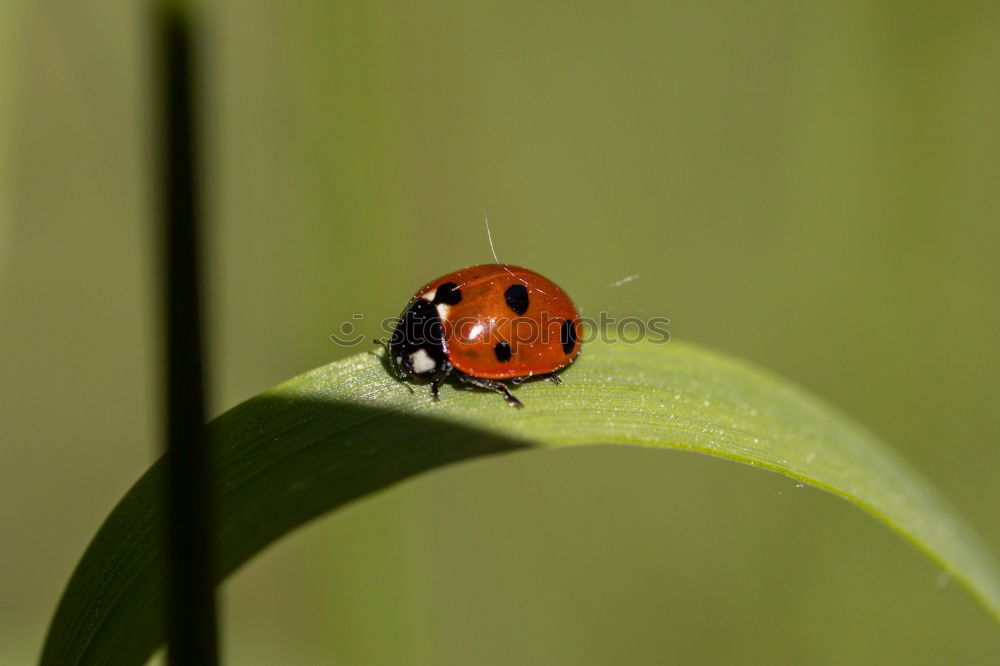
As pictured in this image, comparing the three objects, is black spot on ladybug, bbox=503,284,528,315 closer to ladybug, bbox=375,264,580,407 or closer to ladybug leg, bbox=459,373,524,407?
ladybug, bbox=375,264,580,407

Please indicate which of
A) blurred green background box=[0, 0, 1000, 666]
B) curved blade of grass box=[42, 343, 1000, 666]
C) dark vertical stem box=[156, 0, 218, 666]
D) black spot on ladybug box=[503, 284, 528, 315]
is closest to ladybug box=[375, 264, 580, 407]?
black spot on ladybug box=[503, 284, 528, 315]

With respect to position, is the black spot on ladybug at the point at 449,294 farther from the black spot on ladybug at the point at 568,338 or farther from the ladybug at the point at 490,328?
the black spot on ladybug at the point at 568,338

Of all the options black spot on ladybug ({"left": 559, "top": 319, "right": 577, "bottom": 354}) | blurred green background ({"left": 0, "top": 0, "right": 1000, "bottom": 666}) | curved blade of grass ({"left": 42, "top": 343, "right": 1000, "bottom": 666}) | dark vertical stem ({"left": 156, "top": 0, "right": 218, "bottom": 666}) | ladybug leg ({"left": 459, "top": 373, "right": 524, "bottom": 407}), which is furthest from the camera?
blurred green background ({"left": 0, "top": 0, "right": 1000, "bottom": 666})

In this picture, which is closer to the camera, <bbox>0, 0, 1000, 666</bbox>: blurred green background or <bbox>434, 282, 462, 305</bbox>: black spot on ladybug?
<bbox>434, 282, 462, 305</bbox>: black spot on ladybug

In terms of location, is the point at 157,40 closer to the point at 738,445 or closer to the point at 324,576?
the point at 738,445

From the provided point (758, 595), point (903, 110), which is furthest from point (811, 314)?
point (758, 595)

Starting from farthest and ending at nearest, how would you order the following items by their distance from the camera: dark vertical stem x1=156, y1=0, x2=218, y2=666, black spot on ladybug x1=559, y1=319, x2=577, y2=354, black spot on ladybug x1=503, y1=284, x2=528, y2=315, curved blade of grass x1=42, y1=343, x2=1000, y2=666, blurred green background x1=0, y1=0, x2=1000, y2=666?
1. blurred green background x1=0, y1=0, x2=1000, y2=666
2. black spot on ladybug x1=503, y1=284, x2=528, y2=315
3. black spot on ladybug x1=559, y1=319, x2=577, y2=354
4. curved blade of grass x1=42, y1=343, x2=1000, y2=666
5. dark vertical stem x1=156, y1=0, x2=218, y2=666

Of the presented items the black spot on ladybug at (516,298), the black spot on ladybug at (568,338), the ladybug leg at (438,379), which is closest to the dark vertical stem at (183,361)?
the ladybug leg at (438,379)
